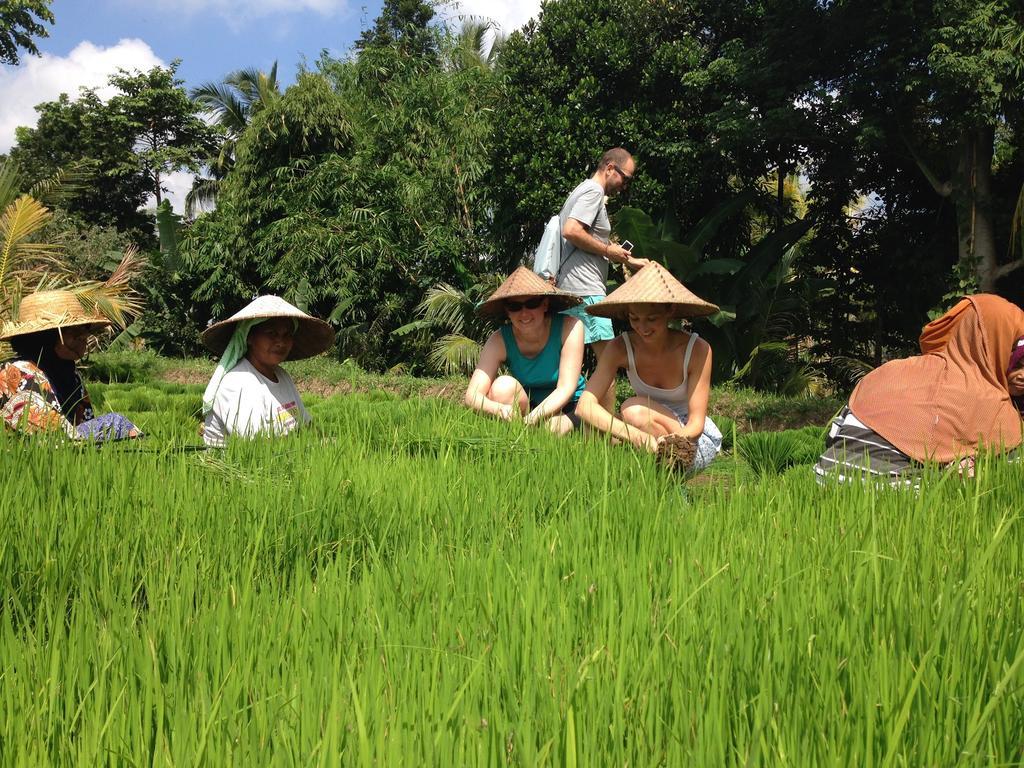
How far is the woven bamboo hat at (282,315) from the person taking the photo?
347 cm

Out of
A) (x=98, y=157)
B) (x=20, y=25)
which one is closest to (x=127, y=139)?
(x=98, y=157)

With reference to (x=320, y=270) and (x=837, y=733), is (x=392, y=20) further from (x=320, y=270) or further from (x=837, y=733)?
(x=837, y=733)

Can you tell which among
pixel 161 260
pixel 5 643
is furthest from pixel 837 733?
pixel 161 260

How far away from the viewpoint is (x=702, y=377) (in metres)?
3.45

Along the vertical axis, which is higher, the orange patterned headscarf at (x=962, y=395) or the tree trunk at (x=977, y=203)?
the tree trunk at (x=977, y=203)

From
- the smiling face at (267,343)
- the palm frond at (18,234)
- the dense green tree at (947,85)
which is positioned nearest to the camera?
the smiling face at (267,343)

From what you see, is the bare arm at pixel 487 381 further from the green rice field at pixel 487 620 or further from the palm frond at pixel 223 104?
the palm frond at pixel 223 104

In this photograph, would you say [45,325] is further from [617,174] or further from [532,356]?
[617,174]

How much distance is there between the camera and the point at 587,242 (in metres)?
4.40

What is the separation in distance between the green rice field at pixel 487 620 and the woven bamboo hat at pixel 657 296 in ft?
3.34

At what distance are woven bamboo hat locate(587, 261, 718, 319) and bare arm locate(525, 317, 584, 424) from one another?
329mm

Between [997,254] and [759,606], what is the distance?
9987 millimetres

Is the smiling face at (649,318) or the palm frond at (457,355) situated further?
the palm frond at (457,355)

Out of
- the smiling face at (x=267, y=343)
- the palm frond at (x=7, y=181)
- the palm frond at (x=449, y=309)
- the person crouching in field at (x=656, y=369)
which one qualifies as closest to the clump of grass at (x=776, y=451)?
the person crouching in field at (x=656, y=369)
